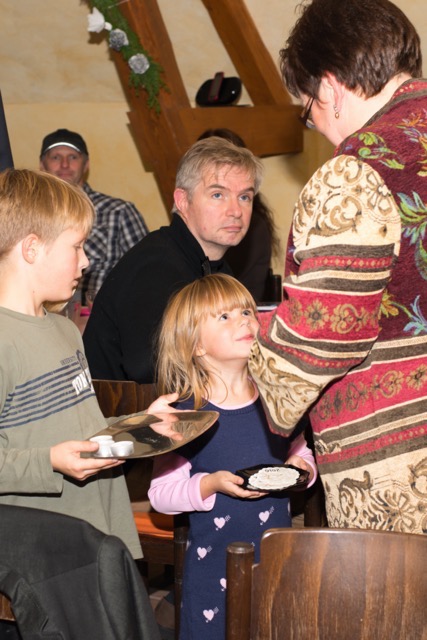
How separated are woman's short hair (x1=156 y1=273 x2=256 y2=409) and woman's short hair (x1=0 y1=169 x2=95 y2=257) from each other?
1.17ft

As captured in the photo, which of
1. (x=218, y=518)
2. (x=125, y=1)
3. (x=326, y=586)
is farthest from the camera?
(x=125, y=1)

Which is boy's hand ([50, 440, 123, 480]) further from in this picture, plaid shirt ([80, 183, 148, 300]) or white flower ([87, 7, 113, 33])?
white flower ([87, 7, 113, 33])

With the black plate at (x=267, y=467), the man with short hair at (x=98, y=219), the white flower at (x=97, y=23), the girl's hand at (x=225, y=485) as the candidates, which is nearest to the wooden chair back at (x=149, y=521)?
the girl's hand at (x=225, y=485)

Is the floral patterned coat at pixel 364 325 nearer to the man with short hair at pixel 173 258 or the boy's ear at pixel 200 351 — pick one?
the boy's ear at pixel 200 351

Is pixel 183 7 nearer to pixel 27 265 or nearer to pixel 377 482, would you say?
pixel 27 265

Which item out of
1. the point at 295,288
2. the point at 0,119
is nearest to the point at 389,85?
the point at 295,288

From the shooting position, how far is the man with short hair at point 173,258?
9.27 feet

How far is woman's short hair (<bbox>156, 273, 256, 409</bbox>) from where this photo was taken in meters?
2.30

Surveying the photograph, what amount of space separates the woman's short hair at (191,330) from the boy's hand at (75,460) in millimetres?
517

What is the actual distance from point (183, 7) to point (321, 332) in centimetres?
471

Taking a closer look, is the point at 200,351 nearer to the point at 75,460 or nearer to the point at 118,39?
the point at 75,460

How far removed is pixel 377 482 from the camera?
Result: 1591mm

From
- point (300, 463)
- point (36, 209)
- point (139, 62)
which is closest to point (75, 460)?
point (36, 209)

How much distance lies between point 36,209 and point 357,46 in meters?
0.76
